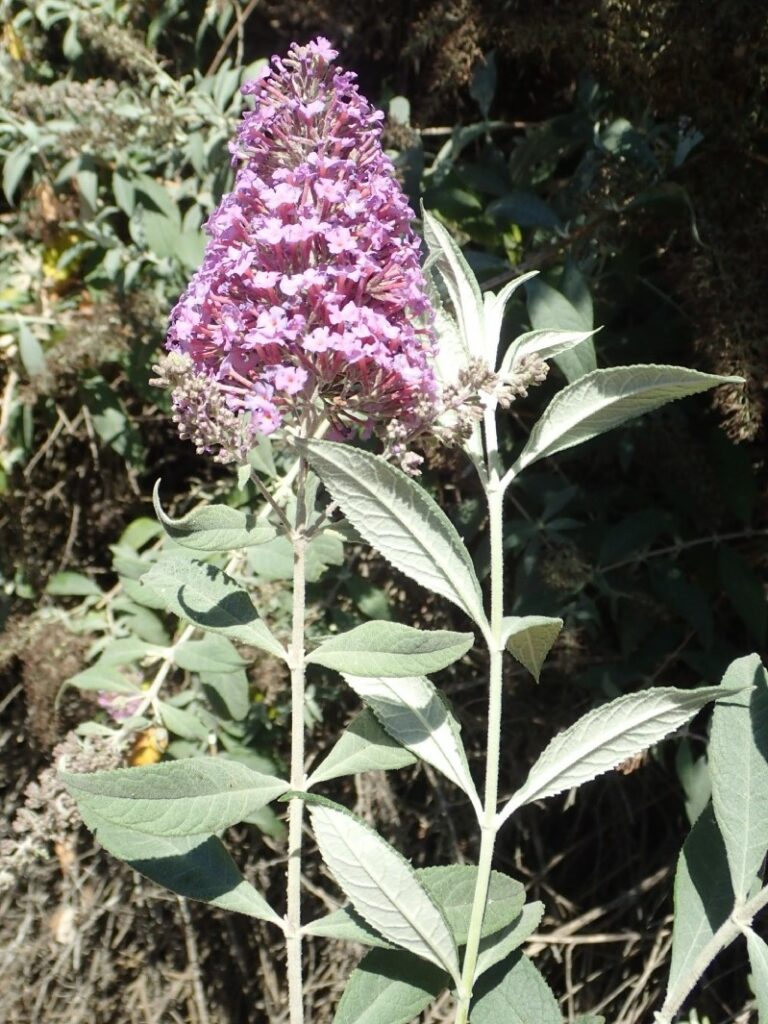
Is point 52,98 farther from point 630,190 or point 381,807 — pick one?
point 381,807

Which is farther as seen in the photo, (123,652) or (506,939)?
(123,652)

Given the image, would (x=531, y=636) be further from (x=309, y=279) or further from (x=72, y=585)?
(x=72, y=585)


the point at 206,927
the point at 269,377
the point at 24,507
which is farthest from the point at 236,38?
the point at 206,927

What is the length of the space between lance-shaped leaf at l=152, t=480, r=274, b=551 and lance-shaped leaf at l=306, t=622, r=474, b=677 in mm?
117

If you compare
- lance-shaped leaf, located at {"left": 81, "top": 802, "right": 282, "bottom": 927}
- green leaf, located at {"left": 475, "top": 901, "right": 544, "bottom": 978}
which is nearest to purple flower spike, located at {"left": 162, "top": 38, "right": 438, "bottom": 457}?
lance-shaped leaf, located at {"left": 81, "top": 802, "right": 282, "bottom": 927}

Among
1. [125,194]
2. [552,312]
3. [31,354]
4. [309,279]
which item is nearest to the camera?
[309,279]

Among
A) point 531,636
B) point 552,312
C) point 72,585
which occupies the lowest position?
point 72,585

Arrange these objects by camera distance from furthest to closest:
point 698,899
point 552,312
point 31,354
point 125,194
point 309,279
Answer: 1. point 31,354
2. point 125,194
3. point 552,312
4. point 698,899
5. point 309,279

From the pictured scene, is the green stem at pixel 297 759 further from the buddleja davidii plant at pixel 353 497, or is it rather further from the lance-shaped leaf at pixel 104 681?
the lance-shaped leaf at pixel 104 681

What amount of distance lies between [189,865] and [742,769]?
55 cm

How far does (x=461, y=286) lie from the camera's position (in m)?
1.02

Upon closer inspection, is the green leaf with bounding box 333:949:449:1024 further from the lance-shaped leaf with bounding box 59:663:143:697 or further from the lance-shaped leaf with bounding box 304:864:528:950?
the lance-shaped leaf with bounding box 59:663:143:697

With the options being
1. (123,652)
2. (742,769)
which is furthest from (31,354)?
(742,769)

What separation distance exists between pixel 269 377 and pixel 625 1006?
140 centimetres
